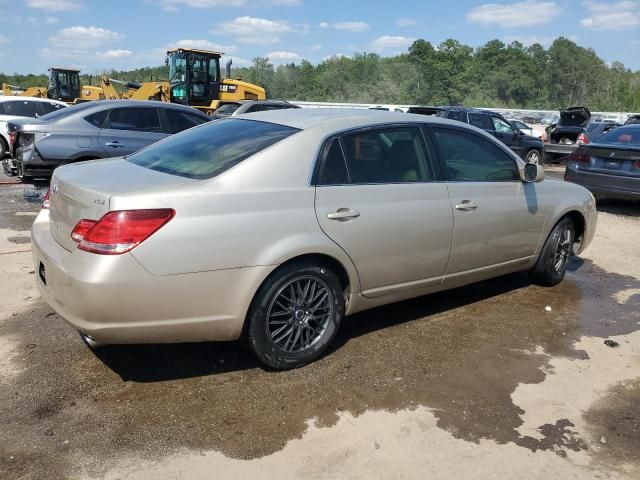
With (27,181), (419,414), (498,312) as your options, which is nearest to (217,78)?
(27,181)

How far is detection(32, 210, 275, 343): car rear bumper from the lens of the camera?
3.01 meters

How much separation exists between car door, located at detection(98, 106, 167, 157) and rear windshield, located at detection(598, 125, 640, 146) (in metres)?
7.65

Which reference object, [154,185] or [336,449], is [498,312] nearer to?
[336,449]

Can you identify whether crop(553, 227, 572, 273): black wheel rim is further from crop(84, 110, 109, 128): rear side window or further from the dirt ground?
crop(84, 110, 109, 128): rear side window

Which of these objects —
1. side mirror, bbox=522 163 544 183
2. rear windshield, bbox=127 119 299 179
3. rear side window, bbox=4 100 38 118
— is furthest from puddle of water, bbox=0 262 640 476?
rear side window, bbox=4 100 38 118

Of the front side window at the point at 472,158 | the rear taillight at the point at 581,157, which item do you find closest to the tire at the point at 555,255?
the front side window at the point at 472,158

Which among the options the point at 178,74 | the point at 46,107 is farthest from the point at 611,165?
the point at 178,74

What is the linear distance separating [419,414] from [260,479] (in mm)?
1044

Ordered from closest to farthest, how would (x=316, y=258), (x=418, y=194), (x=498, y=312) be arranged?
(x=316, y=258) → (x=418, y=194) → (x=498, y=312)

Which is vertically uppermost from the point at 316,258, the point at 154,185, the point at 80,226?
the point at 154,185

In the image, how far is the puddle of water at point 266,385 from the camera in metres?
2.98

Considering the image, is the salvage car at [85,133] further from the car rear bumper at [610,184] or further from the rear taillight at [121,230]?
the car rear bumper at [610,184]

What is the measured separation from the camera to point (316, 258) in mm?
3672

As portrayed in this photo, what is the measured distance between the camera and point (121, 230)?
9.92ft
